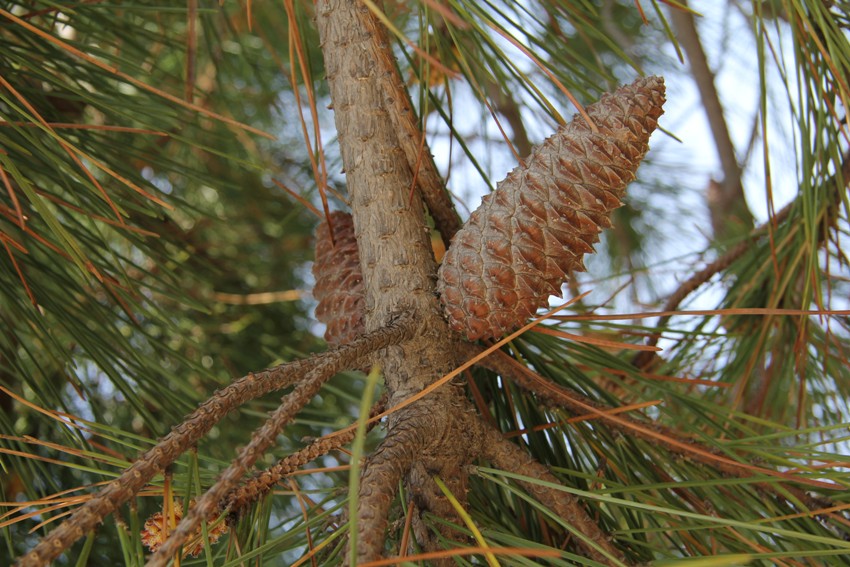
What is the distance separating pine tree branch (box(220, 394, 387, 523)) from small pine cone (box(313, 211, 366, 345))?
0.08m

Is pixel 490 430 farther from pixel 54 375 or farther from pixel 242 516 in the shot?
pixel 54 375

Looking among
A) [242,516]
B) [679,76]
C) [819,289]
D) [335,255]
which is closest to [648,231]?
[679,76]

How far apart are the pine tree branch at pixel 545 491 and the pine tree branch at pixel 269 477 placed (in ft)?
0.28

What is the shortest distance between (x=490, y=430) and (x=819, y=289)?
0.26 m

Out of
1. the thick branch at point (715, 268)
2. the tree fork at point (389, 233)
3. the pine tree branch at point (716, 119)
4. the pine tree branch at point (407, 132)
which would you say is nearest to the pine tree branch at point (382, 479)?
the tree fork at point (389, 233)

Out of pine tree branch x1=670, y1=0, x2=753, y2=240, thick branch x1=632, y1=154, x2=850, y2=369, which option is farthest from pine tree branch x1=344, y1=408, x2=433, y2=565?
pine tree branch x1=670, y1=0, x2=753, y2=240

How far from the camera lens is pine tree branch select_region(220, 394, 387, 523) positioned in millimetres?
430

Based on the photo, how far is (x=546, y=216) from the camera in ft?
1.41

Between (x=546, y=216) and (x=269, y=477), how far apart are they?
8.1 inches

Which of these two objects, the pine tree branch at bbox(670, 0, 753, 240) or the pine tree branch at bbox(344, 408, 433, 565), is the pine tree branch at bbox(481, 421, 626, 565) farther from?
the pine tree branch at bbox(670, 0, 753, 240)

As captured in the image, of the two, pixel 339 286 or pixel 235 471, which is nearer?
pixel 235 471

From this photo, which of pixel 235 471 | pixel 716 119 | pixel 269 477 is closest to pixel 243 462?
pixel 235 471

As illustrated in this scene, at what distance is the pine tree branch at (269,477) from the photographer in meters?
0.43

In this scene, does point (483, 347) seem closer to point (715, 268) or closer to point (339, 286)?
point (339, 286)
